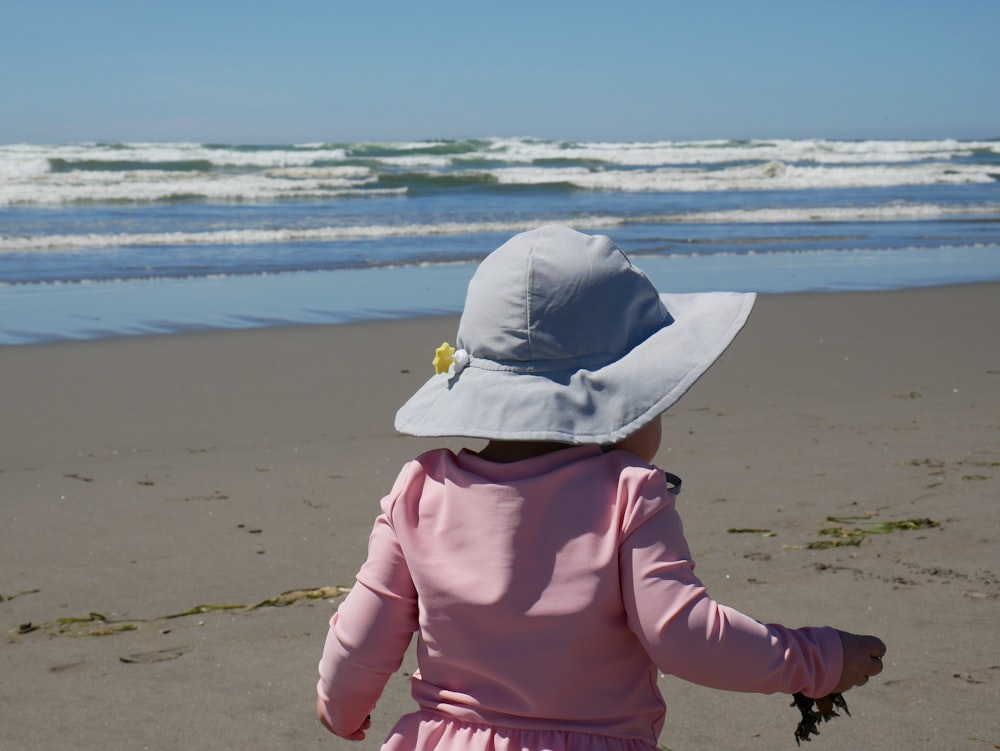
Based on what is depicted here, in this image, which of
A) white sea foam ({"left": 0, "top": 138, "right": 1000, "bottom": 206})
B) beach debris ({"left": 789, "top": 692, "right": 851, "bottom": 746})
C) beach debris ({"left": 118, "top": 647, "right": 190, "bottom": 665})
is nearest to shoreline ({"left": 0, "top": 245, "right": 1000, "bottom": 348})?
beach debris ({"left": 118, "top": 647, "right": 190, "bottom": 665})

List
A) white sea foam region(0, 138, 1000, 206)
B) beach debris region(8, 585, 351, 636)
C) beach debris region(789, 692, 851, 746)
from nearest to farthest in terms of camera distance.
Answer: beach debris region(789, 692, 851, 746)
beach debris region(8, 585, 351, 636)
white sea foam region(0, 138, 1000, 206)

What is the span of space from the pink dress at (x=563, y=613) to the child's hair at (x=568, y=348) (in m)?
0.06

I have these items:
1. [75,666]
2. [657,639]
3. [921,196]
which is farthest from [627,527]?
[921,196]

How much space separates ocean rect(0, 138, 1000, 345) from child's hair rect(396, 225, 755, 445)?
7.18m

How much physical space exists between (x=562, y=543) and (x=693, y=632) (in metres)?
0.21

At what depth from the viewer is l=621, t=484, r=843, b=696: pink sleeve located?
1.56 m

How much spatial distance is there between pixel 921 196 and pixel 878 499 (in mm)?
21373

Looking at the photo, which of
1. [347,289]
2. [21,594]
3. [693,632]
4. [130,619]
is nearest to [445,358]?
[693,632]

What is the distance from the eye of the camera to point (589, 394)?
5.33 ft

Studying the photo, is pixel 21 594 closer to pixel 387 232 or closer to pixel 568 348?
pixel 568 348

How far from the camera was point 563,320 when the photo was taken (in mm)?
1646

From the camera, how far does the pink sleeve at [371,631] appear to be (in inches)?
68.3

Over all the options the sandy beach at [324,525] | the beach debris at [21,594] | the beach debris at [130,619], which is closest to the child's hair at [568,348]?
the sandy beach at [324,525]

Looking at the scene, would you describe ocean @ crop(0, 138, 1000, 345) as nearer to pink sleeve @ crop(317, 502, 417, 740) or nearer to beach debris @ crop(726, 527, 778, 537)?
beach debris @ crop(726, 527, 778, 537)
